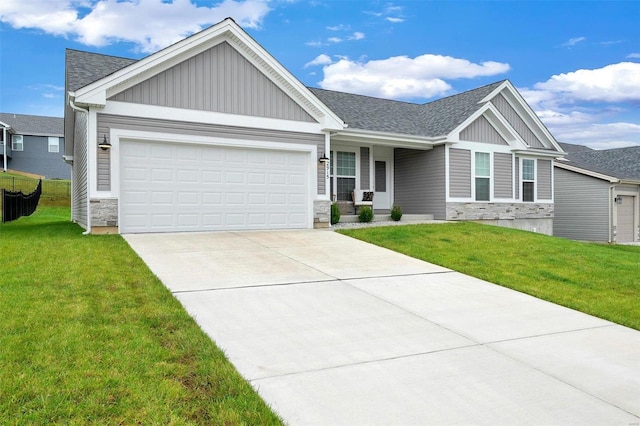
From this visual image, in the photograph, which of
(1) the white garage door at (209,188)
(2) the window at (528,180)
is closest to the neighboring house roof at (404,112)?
(2) the window at (528,180)

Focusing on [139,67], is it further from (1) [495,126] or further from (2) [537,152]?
(2) [537,152]

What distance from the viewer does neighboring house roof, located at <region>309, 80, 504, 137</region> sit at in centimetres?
1633

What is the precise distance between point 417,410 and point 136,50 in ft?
88.2

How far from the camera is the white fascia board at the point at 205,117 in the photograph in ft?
35.0

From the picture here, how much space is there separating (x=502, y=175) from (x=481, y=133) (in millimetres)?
1927

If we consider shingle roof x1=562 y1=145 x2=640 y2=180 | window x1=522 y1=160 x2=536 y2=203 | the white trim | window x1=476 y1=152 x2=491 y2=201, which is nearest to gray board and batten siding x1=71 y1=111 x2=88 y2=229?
the white trim

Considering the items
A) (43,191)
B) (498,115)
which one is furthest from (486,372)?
(43,191)

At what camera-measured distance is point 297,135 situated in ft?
42.0

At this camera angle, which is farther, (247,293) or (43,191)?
(43,191)

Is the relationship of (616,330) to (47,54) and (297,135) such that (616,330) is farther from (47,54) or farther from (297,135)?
(47,54)

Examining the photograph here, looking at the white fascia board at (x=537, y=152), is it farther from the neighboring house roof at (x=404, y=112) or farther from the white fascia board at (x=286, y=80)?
the white fascia board at (x=286, y=80)

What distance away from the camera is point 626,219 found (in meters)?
21.0

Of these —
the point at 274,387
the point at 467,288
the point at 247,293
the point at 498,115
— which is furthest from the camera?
the point at 498,115

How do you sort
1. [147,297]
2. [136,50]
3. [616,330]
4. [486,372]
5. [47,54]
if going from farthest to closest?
[136,50], [47,54], [147,297], [616,330], [486,372]
